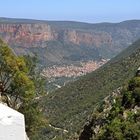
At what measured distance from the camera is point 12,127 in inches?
140

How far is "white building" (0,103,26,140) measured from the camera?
350 cm

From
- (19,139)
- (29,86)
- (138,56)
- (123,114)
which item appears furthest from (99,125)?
(138,56)

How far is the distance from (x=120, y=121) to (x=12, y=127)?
19692 mm

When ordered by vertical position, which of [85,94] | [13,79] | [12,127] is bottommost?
[85,94]

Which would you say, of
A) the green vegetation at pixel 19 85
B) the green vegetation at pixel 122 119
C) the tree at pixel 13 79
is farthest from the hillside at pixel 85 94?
the tree at pixel 13 79

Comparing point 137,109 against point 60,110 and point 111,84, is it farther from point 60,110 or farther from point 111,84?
point 60,110

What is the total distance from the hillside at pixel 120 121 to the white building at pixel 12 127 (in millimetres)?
17693

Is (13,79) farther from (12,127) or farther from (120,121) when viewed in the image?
(12,127)

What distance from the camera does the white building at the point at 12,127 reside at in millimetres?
3504

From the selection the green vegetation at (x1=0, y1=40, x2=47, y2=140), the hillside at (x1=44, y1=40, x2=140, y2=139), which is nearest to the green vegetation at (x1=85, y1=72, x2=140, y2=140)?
the green vegetation at (x1=0, y1=40, x2=47, y2=140)

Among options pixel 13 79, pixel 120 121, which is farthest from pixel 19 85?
pixel 120 121

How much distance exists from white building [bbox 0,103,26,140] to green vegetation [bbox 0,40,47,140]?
557 inches

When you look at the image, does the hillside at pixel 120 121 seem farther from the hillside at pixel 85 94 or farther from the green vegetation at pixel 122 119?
the hillside at pixel 85 94

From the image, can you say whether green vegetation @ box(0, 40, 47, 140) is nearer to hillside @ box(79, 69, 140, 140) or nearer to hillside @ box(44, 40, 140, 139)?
hillside @ box(79, 69, 140, 140)
